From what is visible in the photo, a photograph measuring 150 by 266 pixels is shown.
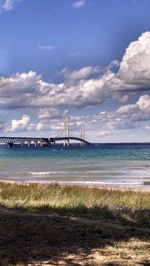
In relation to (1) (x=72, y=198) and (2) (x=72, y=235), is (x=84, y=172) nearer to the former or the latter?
(1) (x=72, y=198)

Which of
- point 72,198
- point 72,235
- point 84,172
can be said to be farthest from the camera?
point 84,172

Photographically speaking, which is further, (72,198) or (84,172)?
(84,172)

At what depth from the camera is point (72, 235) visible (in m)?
9.70

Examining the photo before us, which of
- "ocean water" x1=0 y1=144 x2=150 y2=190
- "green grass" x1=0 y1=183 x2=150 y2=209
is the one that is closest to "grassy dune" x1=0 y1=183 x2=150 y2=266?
"green grass" x1=0 y1=183 x2=150 y2=209

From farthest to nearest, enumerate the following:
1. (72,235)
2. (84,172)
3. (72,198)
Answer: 1. (84,172)
2. (72,198)
3. (72,235)

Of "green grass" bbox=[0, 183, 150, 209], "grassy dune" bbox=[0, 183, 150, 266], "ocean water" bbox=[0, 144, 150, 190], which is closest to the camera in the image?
"grassy dune" bbox=[0, 183, 150, 266]

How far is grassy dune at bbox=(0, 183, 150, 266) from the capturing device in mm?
8125

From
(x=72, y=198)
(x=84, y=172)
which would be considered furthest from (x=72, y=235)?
(x=84, y=172)

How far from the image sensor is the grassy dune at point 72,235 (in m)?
8.12

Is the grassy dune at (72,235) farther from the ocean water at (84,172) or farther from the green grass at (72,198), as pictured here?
the ocean water at (84,172)

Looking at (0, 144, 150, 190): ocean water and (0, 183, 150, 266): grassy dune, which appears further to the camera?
(0, 144, 150, 190): ocean water

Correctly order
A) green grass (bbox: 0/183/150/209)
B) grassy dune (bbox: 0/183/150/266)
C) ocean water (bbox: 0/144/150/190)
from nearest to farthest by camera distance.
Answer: grassy dune (bbox: 0/183/150/266) → green grass (bbox: 0/183/150/209) → ocean water (bbox: 0/144/150/190)

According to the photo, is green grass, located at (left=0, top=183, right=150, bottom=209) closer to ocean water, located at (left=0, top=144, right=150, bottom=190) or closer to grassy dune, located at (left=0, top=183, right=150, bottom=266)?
grassy dune, located at (left=0, top=183, right=150, bottom=266)

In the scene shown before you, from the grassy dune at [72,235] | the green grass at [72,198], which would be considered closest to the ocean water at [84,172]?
the green grass at [72,198]
